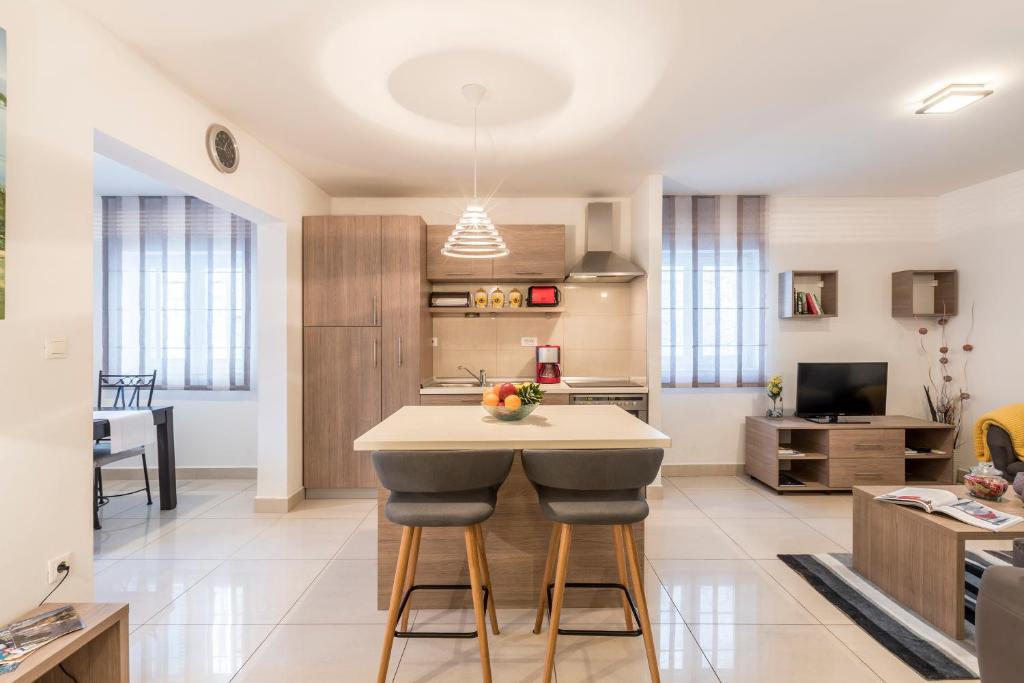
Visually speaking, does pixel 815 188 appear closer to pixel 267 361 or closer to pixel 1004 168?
pixel 1004 168

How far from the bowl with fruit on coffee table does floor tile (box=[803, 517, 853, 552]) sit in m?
2.36

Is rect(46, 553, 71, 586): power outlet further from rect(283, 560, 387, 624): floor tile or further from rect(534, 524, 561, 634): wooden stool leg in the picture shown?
rect(534, 524, 561, 634): wooden stool leg

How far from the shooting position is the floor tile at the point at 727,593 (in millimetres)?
2504

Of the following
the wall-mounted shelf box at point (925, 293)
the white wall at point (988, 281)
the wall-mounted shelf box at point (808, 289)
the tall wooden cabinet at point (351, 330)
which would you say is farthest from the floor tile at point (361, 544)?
the white wall at point (988, 281)

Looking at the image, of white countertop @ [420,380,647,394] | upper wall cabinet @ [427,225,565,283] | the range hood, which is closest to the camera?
white countertop @ [420,380,647,394]

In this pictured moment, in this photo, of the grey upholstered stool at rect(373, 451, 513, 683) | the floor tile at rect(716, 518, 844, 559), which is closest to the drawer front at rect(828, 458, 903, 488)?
the floor tile at rect(716, 518, 844, 559)

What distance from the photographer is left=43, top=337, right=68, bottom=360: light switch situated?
1.93m

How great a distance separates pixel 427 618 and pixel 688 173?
3.72 m

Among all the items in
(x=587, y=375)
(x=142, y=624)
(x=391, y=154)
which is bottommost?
(x=142, y=624)

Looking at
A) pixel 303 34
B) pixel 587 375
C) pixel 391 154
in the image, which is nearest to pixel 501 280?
pixel 587 375

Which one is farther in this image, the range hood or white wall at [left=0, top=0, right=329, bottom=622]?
the range hood

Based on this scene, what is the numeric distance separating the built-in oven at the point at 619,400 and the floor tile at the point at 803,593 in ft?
4.95

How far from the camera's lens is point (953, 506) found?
252 centimetres

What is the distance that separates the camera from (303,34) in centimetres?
230
